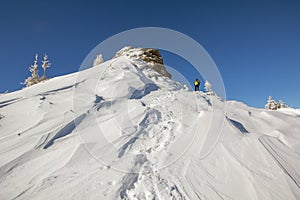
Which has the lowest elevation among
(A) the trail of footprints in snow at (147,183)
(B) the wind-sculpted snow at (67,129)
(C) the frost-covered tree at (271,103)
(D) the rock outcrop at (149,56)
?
(A) the trail of footprints in snow at (147,183)

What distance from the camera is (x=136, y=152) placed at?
541cm

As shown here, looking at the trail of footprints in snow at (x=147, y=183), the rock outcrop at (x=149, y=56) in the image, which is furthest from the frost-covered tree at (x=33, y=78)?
the trail of footprints in snow at (x=147, y=183)

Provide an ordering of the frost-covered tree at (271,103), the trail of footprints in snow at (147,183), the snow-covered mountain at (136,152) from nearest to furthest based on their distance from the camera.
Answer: the trail of footprints in snow at (147,183) < the snow-covered mountain at (136,152) < the frost-covered tree at (271,103)

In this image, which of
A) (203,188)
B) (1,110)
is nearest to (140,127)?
(203,188)

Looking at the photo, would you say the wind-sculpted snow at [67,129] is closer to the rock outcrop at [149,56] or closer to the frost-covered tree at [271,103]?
the rock outcrop at [149,56]

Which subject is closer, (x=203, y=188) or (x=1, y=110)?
(x=203, y=188)

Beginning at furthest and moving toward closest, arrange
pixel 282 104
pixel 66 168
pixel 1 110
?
1. pixel 282 104
2. pixel 1 110
3. pixel 66 168

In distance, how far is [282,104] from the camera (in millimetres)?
38000

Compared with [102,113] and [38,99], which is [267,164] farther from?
[38,99]

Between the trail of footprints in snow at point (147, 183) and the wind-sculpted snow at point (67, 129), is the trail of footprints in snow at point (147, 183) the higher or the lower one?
the lower one

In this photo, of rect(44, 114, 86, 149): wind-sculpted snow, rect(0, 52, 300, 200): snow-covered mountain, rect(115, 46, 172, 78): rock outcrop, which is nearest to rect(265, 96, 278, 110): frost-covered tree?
rect(115, 46, 172, 78): rock outcrop

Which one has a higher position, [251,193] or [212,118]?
[212,118]

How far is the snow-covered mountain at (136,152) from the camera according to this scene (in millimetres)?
3982

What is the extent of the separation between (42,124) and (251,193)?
6913 millimetres
